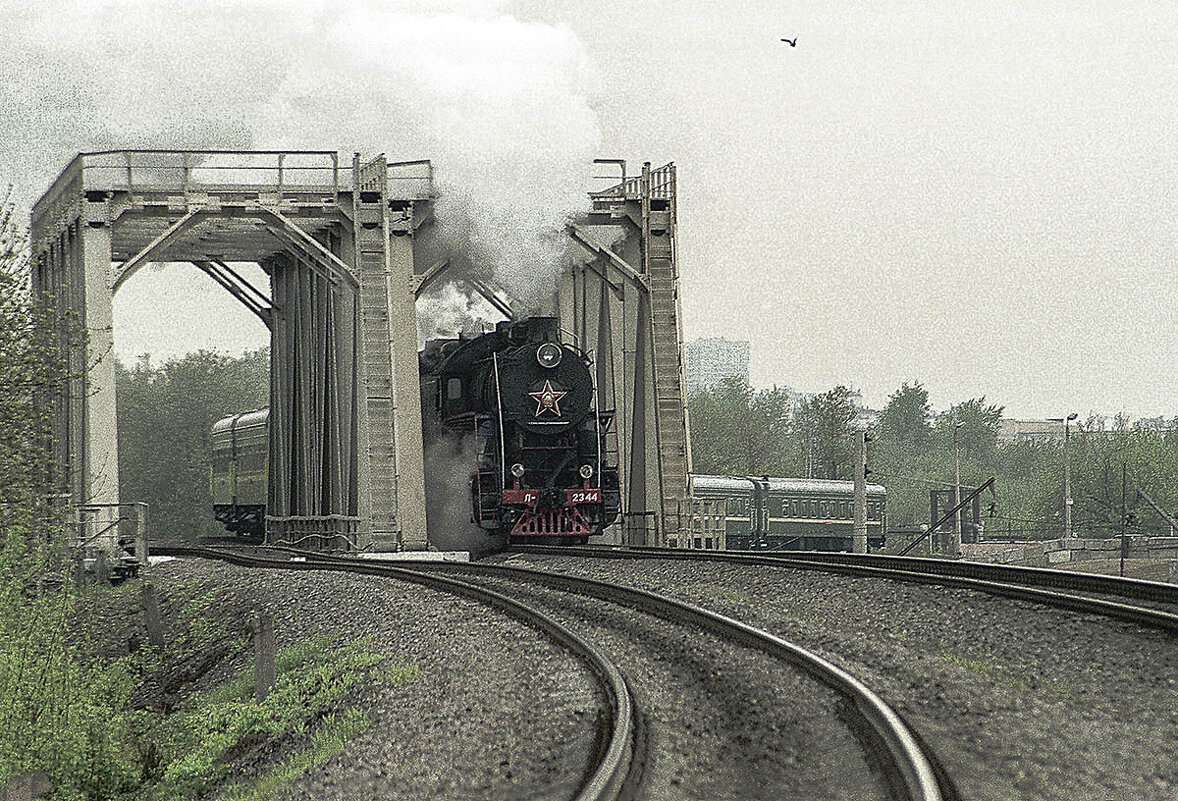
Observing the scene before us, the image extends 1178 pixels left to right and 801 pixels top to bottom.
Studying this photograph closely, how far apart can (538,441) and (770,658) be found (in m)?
15.2

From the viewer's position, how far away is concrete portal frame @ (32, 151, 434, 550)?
2858 centimetres

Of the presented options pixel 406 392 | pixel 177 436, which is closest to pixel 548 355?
pixel 406 392

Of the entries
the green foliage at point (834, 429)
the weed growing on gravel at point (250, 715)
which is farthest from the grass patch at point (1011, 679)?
the green foliage at point (834, 429)

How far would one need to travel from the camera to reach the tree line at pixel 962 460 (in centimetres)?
7744

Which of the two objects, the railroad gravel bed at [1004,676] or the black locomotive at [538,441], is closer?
the railroad gravel bed at [1004,676]

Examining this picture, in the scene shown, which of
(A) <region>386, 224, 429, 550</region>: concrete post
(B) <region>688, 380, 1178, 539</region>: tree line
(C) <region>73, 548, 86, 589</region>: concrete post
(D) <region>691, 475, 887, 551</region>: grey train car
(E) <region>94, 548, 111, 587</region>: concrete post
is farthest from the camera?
(B) <region>688, 380, 1178, 539</region>: tree line

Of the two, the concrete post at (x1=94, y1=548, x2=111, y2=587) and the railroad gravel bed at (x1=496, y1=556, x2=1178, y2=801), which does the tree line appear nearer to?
the concrete post at (x1=94, y1=548, x2=111, y2=587)

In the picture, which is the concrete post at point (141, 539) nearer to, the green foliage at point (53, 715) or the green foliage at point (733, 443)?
the green foliage at point (53, 715)

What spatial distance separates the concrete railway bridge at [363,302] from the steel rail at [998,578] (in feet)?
23.2

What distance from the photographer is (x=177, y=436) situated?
85.8 meters

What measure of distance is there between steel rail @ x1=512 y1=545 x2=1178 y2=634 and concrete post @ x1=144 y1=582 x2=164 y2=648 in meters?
7.55

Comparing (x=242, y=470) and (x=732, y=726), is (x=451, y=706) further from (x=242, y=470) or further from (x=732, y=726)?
(x=242, y=470)

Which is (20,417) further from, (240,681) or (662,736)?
(662,736)

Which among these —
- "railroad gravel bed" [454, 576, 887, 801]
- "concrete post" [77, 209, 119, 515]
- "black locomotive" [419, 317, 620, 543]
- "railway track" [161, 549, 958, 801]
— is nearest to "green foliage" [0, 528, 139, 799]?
"railway track" [161, 549, 958, 801]
